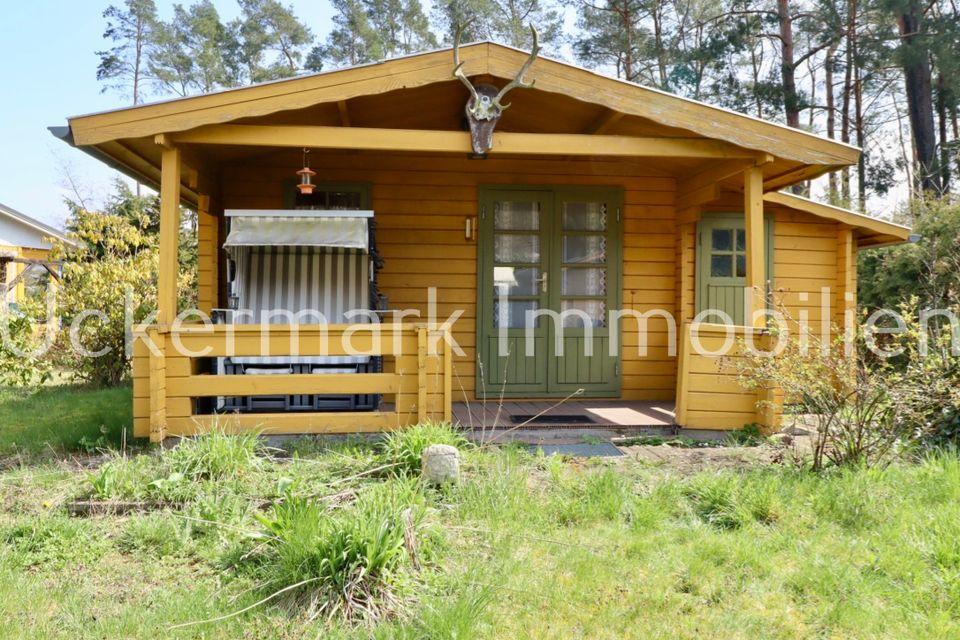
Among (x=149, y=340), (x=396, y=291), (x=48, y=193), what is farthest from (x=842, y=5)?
(x=48, y=193)

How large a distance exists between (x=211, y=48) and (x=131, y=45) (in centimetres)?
264

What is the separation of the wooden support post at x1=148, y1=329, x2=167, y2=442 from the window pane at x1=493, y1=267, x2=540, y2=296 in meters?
3.04

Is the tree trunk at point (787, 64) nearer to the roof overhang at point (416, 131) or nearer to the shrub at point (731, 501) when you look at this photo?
the roof overhang at point (416, 131)

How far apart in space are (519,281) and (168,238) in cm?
308

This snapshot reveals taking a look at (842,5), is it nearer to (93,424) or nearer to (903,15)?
(903,15)

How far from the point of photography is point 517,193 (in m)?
6.63

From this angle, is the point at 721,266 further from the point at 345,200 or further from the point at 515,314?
the point at 345,200

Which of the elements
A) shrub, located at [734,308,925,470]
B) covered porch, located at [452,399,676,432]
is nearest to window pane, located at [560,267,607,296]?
covered porch, located at [452,399,676,432]

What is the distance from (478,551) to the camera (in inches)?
117

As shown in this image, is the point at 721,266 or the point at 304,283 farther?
the point at 721,266

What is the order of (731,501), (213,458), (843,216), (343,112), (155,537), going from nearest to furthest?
(155,537) → (731,501) → (213,458) → (343,112) → (843,216)

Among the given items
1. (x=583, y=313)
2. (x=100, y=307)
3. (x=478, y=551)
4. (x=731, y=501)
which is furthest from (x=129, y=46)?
(x=731, y=501)

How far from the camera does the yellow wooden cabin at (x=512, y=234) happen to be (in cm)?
483

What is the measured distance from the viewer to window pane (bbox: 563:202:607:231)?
264 inches
